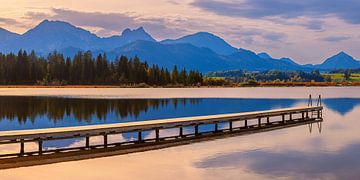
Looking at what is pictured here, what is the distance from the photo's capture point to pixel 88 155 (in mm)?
27469

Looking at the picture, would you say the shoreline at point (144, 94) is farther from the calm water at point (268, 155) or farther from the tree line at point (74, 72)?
the calm water at point (268, 155)

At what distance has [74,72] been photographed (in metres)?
173

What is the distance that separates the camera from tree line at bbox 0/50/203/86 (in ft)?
537

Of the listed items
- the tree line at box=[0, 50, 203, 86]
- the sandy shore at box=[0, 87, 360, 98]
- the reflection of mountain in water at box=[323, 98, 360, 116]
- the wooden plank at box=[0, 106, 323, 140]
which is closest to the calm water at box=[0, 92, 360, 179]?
the wooden plank at box=[0, 106, 323, 140]

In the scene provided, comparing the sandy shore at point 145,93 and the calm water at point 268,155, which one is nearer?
the calm water at point 268,155

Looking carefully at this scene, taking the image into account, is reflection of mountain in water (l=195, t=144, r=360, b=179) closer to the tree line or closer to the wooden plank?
the wooden plank

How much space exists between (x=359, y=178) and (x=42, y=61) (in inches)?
6326

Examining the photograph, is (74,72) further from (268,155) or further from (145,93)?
(268,155)

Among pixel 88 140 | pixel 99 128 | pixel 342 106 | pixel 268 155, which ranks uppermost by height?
pixel 99 128

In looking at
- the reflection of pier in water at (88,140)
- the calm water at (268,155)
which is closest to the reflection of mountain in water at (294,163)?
the calm water at (268,155)

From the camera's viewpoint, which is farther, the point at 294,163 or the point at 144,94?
the point at 144,94

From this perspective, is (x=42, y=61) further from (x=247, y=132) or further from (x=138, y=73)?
(x=247, y=132)

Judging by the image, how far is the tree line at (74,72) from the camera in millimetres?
163625

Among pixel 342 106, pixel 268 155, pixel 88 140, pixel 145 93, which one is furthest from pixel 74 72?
pixel 268 155
